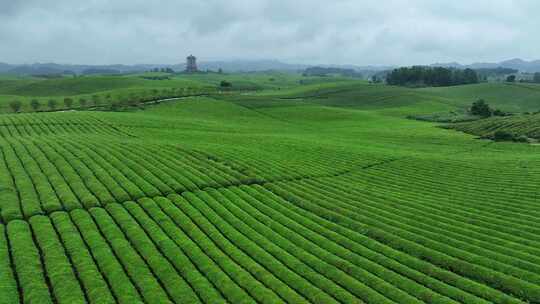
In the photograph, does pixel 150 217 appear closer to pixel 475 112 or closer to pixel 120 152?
pixel 120 152

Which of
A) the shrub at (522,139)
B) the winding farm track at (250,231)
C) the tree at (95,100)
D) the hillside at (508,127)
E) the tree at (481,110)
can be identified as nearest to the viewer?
the winding farm track at (250,231)

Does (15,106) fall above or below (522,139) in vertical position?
above

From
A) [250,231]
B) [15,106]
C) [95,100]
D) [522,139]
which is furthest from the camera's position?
[95,100]

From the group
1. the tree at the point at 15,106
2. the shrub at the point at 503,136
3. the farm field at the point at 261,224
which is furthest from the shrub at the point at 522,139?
the tree at the point at 15,106

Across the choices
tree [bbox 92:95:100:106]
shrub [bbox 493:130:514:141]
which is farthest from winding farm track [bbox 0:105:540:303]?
tree [bbox 92:95:100:106]

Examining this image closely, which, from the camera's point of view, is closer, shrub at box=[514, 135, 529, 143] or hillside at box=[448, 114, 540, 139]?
shrub at box=[514, 135, 529, 143]

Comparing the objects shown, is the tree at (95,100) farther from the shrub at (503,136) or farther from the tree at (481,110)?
the tree at (481,110)

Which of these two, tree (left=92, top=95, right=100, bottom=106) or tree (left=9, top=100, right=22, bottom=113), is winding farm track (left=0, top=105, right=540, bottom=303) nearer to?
tree (left=9, top=100, right=22, bottom=113)

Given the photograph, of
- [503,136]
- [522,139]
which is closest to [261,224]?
[522,139]

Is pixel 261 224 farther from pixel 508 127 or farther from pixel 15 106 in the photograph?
pixel 15 106
